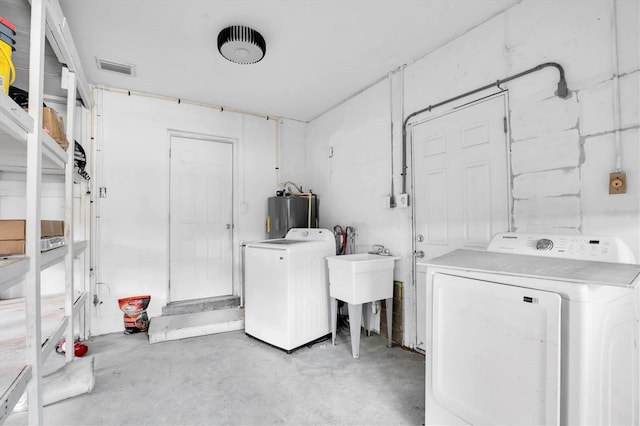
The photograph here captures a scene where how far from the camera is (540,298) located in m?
1.22

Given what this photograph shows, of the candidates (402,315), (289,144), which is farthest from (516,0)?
(289,144)

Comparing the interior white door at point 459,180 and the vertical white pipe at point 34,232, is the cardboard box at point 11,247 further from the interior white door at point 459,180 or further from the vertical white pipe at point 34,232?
the interior white door at point 459,180

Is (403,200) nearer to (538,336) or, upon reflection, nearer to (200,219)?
(538,336)

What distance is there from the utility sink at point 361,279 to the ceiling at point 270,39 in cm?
183

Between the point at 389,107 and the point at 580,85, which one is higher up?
the point at 389,107

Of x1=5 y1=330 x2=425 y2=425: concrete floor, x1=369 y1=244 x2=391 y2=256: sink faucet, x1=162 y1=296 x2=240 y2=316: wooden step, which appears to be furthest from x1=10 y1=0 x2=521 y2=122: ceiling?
x1=5 y1=330 x2=425 y2=425: concrete floor

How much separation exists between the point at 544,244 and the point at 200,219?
135 inches

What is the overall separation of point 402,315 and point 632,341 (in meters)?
1.62

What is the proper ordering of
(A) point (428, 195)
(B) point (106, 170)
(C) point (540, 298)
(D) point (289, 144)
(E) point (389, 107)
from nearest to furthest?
(C) point (540, 298) → (A) point (428, 195) → (E) point (389, 107) → (B) point (106, 170) → (D) point (289, 144)

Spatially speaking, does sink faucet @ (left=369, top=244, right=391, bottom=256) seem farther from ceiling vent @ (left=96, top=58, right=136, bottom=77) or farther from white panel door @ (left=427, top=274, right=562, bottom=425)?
ceiling vent @ (left=96, top=58, right=136, bottom=77)

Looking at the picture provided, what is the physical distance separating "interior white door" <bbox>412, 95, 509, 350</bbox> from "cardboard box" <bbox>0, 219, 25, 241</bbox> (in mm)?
2547

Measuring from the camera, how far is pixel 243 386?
2160mm

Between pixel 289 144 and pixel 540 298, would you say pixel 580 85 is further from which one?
pixel 289 144

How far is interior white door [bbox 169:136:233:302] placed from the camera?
363 cm
